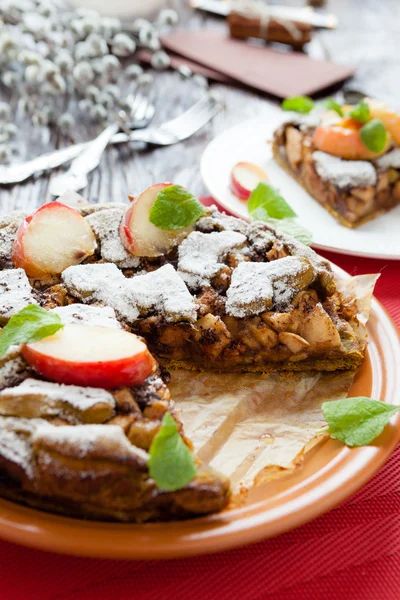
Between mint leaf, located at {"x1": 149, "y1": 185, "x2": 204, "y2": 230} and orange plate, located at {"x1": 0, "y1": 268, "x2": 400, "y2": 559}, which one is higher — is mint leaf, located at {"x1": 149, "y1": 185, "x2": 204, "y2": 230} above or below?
above

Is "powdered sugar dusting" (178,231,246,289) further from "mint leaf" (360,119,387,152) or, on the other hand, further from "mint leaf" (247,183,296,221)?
"mint leaf" (360,119,387,152)

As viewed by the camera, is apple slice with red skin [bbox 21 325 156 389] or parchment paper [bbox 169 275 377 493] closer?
apple slice with red skin [bbox 21 325 156 389]

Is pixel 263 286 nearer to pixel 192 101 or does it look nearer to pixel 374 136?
pixel 374 136

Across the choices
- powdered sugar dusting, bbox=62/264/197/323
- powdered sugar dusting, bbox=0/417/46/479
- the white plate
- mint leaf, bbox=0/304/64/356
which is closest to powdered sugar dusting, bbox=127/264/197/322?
powdered sugar dusting, bbox=62/264/197/323

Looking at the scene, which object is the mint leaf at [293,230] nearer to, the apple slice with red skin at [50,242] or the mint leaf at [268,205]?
the mint leaf at [268,205]

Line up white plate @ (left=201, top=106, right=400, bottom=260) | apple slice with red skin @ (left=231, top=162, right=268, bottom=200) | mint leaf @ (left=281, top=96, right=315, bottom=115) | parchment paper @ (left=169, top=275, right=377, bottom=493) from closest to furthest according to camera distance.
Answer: parchment paper @ (left=169, top=275, right=377, bottom=493) → white plate @ (left=201, top=106, right=400, bottom=260) → apple slice with red skin @ (left=231, top=162, right=268, bottom=200) → mint leaf @ (left=281, top=96, right=315, bottom=115)

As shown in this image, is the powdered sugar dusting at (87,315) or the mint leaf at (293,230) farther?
the mint leaf at (293,230)

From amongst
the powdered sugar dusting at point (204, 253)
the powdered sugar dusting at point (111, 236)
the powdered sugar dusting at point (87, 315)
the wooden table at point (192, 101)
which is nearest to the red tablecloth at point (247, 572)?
the powdered sugar dusting at point (87, 315)
